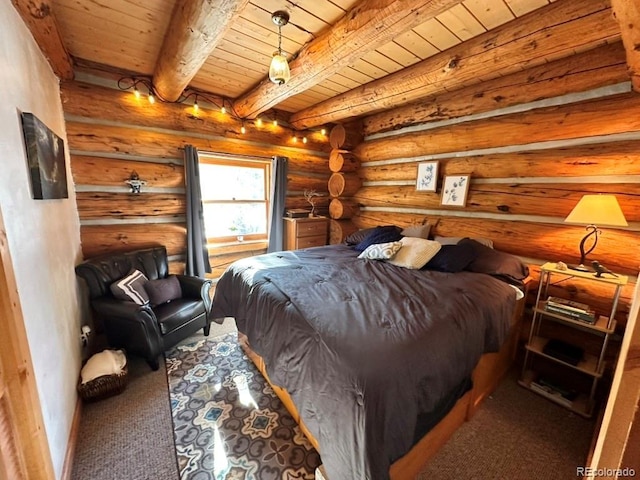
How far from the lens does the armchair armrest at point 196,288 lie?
267 centimetres

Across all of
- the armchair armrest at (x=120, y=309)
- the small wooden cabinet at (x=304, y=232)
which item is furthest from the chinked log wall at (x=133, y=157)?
the small wooden cabinet at (x=304, y=232)

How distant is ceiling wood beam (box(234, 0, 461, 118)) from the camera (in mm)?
1421

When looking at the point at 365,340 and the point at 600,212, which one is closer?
the point at 365,340

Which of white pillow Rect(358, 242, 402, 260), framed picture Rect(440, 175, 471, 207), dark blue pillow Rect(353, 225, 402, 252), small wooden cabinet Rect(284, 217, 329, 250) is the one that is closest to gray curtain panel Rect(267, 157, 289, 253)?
small wooden cabinet Rect(284, 217, 329, 250)

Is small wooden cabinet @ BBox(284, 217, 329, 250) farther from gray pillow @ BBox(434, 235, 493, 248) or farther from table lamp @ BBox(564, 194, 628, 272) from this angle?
table lamp @ BBox(564, 194, 628, 272)

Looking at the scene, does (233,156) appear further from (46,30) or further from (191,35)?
(46,30)

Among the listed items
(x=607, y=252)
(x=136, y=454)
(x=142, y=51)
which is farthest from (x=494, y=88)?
(x=136, y=454)

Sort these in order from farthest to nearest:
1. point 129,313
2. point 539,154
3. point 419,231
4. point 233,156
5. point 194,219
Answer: point 233,156 → point 194,219 → point 419,231 → point 539,154 → point 129,313

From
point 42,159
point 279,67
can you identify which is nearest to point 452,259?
point 279,67

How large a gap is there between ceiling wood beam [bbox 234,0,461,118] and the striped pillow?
7.48 feet

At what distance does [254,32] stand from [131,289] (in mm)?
2348

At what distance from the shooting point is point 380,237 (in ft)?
10.3

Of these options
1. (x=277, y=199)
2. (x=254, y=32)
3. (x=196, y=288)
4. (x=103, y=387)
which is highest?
(x=254, y=32)

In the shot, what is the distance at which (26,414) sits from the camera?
0.97 metres
